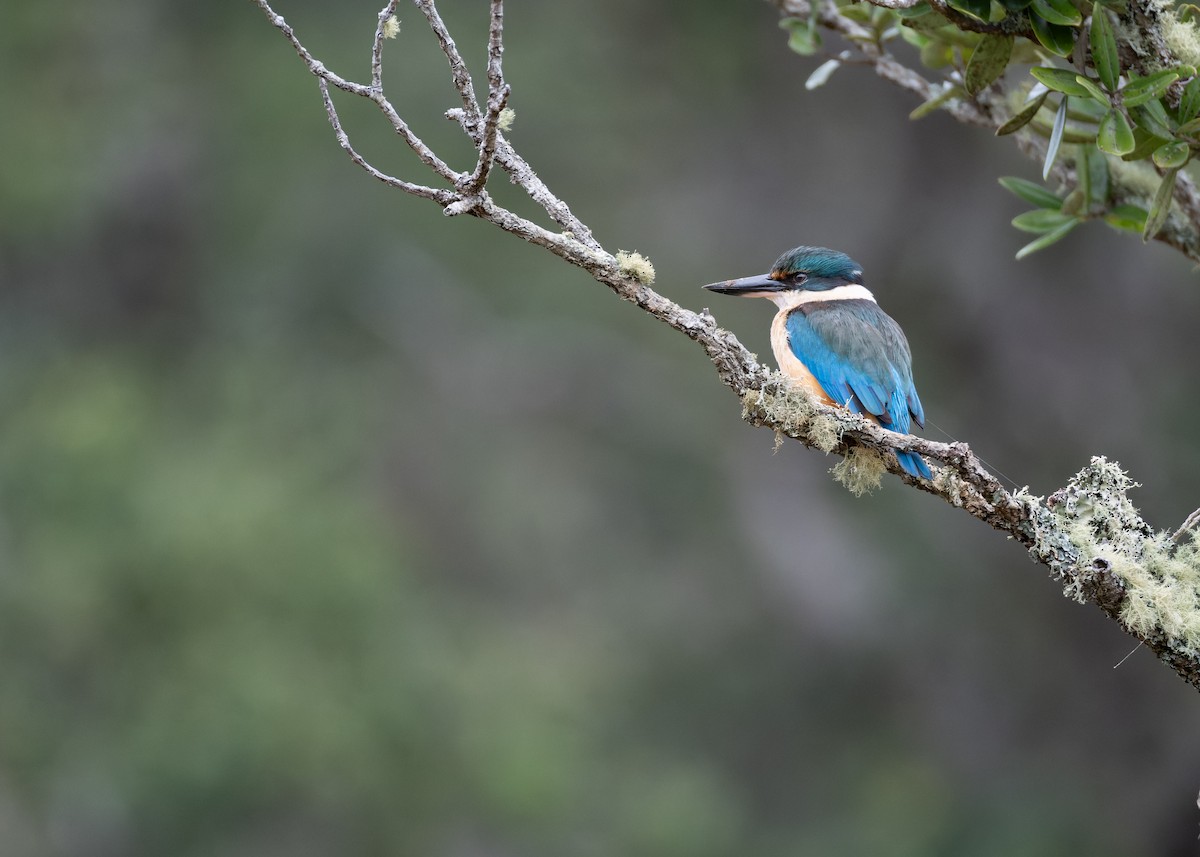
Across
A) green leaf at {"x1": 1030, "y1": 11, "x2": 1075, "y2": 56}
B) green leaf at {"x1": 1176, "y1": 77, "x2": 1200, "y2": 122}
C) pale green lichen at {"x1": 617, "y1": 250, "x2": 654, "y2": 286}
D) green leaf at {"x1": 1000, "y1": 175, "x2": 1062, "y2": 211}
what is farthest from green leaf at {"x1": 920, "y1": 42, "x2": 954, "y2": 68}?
pale green lichen at {"x1": 617, "y1": 250, "x2": 654, "y2": 286}

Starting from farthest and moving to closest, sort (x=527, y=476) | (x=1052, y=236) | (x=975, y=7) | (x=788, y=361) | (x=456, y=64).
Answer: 1. (x=527, y=476)
2. (x=788, y=361)
3. (x=1052, y=236)
4. (x=975, y=7)
5. (x=456, y=64)

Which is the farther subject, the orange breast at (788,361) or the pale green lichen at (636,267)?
the orange breast at (788,361)

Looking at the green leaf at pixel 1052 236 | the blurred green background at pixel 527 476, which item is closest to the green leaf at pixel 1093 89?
the green leaf at pixel 1052 236

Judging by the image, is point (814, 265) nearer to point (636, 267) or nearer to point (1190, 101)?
point (1190, 101)

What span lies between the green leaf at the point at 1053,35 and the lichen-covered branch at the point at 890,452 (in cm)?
70

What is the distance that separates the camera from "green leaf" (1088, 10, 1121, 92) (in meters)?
2.21

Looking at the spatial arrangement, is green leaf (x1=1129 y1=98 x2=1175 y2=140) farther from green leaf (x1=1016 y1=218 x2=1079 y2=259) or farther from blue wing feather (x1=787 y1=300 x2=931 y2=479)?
blue wing feather (x1=787 y1=300 x2=931 y2=479)

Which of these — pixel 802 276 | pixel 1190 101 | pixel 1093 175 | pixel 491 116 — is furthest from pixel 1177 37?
pixel 802 276

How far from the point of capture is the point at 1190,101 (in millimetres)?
2260

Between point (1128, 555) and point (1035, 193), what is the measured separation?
1185 millimetres

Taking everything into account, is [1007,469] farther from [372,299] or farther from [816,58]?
[372,299]

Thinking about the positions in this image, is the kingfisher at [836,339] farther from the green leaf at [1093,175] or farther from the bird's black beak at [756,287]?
the green leaf at [1093,175]

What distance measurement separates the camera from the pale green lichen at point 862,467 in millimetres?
2273

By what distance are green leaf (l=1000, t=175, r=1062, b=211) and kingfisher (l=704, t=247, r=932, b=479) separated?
0.42 meters
